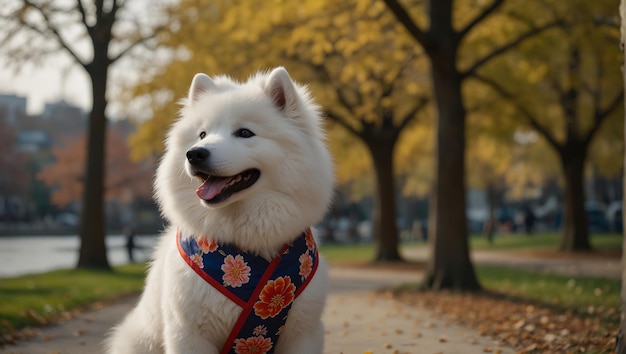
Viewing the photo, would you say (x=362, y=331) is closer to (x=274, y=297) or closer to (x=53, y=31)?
(x=274, y=297)

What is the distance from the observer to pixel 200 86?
443cm

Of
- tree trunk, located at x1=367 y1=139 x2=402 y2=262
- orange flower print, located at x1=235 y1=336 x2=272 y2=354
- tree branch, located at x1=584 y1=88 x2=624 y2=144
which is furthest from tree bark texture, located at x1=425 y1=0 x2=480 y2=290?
tree branch, located at x1=584 y1=88 x2=624 y2=144

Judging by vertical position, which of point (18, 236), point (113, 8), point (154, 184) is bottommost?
point (18, 236)

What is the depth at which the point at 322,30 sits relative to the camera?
14.3m

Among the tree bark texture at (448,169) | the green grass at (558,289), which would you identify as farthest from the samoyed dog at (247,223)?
the tree bark texture at (448,169)

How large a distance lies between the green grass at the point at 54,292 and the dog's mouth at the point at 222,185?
5139 millimetres

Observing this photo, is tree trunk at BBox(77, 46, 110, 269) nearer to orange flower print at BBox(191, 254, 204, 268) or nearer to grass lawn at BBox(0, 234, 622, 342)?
grass lawn at BBox(0, 234, 622, 342)

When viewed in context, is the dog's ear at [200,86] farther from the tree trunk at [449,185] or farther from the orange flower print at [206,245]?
the tree trunk at [449,185]

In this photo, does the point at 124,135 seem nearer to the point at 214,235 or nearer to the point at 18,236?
the point at 18,236

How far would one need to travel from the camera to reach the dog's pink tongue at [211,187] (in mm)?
3935

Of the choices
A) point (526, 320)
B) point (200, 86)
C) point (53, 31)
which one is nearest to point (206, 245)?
point (200, 86)

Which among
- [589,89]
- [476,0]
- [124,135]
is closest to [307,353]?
[476,0]

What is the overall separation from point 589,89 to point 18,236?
151ft

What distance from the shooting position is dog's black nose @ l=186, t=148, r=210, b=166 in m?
3.82
